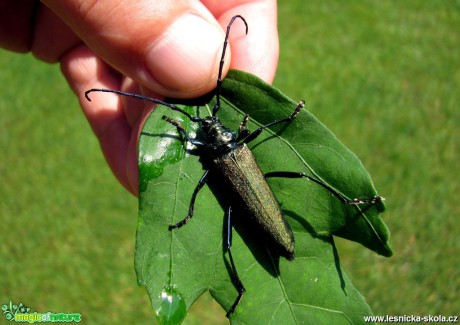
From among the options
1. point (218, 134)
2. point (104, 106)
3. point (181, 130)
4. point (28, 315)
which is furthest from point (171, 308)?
point (28, 315)

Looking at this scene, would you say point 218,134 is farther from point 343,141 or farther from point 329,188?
point 343,141

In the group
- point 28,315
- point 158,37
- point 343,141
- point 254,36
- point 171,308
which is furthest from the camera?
point 343,141

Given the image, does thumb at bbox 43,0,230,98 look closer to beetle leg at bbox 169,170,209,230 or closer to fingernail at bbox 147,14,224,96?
fingernail at bbox 147,14,224,96

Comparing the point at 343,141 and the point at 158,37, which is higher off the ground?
the point at 158,37

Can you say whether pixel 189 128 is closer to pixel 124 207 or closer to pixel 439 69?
pixel 124 207

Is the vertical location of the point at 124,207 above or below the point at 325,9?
below

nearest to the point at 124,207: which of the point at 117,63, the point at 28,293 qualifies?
the point at 28,293

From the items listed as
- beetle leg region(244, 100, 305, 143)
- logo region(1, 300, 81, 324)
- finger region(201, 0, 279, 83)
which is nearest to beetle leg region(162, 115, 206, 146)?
beetle leg region(244, 100, 305, 143)

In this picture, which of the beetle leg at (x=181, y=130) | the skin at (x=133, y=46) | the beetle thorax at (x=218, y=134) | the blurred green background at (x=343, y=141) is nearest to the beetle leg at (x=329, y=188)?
the beetle thorax at (x=218, y=134)
